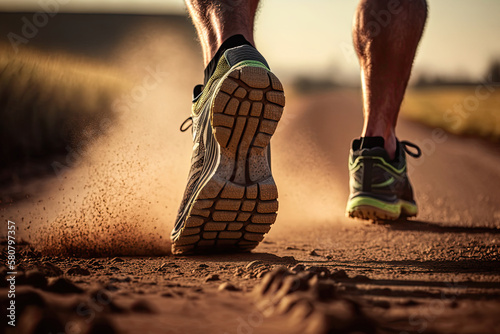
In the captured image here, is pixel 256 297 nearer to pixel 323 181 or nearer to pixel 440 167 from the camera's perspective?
pixel 323 181

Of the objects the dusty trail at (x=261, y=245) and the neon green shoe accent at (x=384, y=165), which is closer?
the dusty trail at (x=261, y=245)

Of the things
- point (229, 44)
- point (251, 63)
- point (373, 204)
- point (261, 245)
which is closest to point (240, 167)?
point (251, 63)

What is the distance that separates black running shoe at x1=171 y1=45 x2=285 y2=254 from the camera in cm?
171

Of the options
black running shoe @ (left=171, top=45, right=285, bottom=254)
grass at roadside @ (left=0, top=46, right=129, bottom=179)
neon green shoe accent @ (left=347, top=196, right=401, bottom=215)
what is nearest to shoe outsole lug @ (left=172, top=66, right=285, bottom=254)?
black running shoe @ (left=171, top=45, right=285, bottom=254)

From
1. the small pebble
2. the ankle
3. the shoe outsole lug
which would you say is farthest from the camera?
the ankle

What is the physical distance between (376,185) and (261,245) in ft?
2.67

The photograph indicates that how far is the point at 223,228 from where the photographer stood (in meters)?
1.80

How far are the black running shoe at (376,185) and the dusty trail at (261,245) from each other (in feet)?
0.36

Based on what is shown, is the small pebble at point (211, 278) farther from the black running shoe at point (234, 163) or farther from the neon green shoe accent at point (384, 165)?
the neon green shoe accent at point (384, 165)

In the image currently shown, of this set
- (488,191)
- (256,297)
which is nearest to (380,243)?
(256,297)

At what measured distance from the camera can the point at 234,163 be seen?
177cm

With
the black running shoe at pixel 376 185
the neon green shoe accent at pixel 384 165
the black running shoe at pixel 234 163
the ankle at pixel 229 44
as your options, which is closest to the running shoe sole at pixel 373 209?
the black running shoe at pixel 376 185

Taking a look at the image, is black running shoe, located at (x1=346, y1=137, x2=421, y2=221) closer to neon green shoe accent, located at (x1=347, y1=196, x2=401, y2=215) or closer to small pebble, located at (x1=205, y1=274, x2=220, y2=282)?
neon green shoe accent, located at (x1=347, y1=196, x2=401, y2=215)

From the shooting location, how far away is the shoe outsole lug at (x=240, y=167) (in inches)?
67.2
